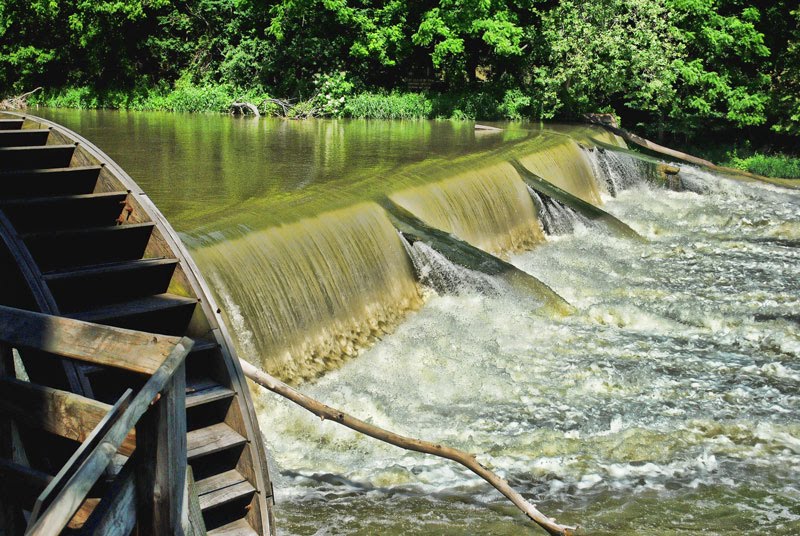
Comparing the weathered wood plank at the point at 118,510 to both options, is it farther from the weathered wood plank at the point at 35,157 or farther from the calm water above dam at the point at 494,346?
the weathered wood plank at the point at 35,157

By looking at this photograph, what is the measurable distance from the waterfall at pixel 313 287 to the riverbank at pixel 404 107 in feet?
55.7

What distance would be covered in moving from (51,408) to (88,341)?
0.31m

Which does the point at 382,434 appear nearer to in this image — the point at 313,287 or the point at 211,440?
the point at 211,440

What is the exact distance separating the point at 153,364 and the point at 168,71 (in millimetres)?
32487

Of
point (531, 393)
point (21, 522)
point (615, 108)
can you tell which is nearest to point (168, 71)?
point (615, 108)

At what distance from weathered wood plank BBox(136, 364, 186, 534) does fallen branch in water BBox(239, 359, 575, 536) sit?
2310 mm

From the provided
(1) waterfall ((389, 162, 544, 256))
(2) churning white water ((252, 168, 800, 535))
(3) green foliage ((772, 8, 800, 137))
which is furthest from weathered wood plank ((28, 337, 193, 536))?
(3) green foliage ((772, 8, 800, 137))

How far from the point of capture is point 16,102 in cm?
3061

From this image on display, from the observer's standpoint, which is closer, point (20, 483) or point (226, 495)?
point (20, 483)

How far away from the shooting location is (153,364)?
10.2ft

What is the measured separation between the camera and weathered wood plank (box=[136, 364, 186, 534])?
300 centimetres

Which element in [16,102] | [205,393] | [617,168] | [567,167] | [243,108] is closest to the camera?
[205,393]

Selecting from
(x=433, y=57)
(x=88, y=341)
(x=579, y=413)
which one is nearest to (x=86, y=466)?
(x=88, y=341)

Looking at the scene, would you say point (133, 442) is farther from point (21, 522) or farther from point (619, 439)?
point (619, 439)
